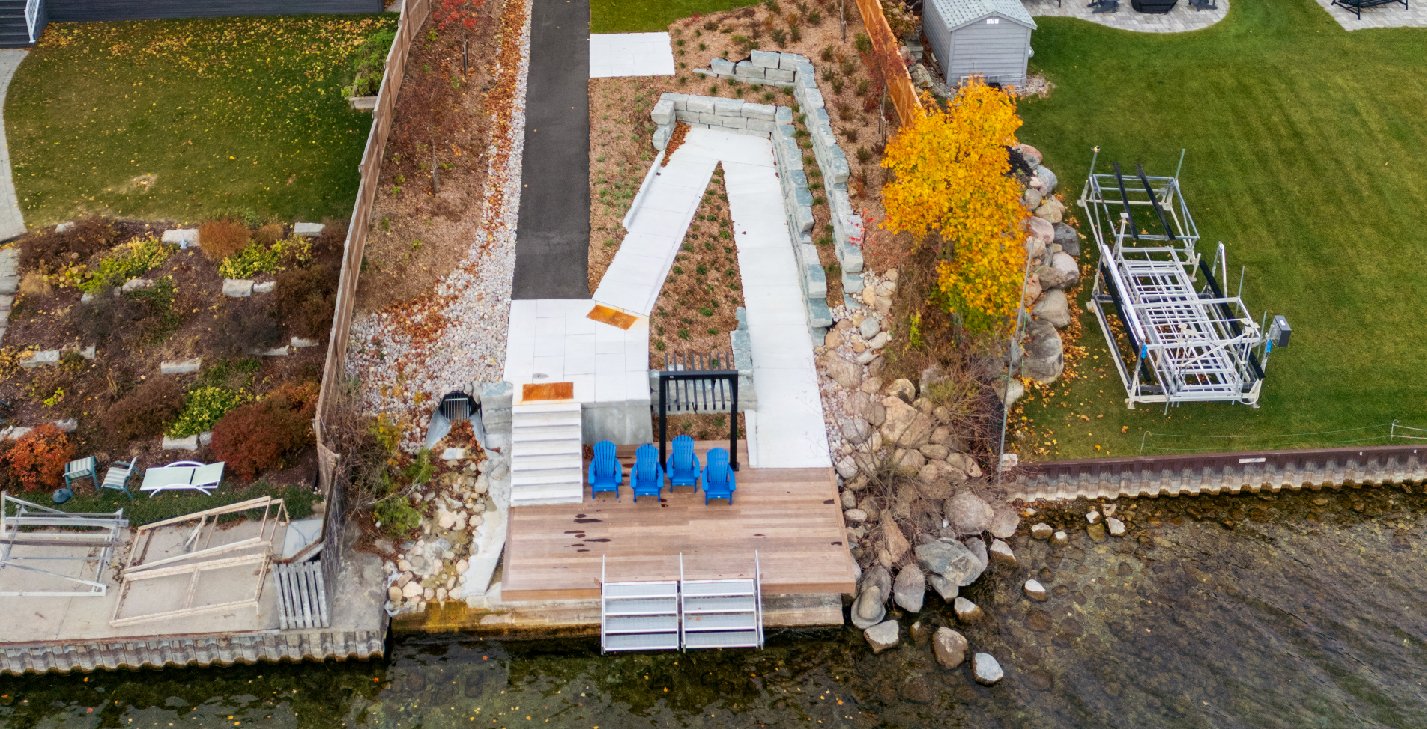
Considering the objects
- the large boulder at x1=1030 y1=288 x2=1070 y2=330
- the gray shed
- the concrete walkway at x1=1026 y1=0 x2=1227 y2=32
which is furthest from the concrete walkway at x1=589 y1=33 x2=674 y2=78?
the large boulder at x1=1030 y1=288 x2=1070 y2=330

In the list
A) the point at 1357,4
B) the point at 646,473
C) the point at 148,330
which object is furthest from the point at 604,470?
the point at 1357,4

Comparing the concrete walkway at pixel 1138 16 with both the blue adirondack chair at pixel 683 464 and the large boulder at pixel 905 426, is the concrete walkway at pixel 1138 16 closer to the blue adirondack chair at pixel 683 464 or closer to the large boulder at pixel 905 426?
the large boulder at pixel 905 426

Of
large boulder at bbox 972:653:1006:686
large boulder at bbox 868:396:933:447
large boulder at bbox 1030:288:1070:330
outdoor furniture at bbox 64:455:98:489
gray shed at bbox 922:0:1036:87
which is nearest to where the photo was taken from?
large boulder at bbox 972:653:1006:686

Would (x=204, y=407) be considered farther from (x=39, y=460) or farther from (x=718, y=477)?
(x=718, y=477)

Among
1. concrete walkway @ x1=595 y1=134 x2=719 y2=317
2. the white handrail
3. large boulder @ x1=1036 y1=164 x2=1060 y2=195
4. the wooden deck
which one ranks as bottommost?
the wooden deck

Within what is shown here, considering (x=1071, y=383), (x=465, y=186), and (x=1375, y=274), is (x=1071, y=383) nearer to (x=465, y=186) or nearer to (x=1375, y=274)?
(x=1375, y=274)

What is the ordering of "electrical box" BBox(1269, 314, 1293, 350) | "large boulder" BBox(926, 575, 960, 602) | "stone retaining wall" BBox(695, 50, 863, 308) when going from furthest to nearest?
"stone retaining wall" BBox(695, 50, 863, 308), "electrical box" BBox(1269, 314, 1293, 350), "large boulder" BBox(926, 575, 960, 602)

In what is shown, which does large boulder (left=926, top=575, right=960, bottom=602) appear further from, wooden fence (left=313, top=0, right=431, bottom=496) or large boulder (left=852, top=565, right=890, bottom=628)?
wooden fence (left=313, top=0, right=431, bottom=496)
